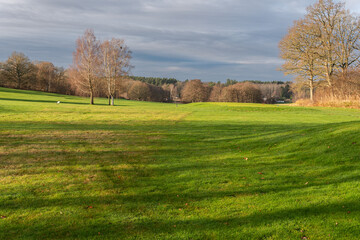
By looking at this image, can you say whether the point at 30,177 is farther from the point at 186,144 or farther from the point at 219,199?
the point at 186,144

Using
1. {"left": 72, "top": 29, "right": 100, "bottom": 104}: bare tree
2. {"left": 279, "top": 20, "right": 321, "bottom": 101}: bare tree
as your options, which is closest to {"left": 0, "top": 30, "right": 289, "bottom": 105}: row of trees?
{"left": 72, "top": 29, "right": 100, "bottom": 104}: bare tree

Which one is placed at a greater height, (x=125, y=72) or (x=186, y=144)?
(x=125, y=72)

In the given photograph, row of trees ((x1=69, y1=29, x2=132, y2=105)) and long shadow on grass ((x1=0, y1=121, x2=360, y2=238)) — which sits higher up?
row of trees ((x1=69, y1=29, x2=132, y2=105))

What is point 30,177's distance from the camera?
659cm

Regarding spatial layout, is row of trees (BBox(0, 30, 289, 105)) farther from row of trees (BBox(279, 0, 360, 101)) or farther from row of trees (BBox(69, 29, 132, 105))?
row of trees (BBox(279, 0, 360, 101))

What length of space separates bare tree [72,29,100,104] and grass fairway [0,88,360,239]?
35242mm

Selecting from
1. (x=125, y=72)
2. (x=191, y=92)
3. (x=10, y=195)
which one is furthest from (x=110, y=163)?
(x=191, y=92)

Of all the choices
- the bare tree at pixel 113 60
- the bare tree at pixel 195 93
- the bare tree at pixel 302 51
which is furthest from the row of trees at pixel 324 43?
the bare tree at pixel 195 93

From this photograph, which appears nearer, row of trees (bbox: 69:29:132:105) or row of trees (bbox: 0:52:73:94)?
row of trees (bbox: 69:29:132:105)

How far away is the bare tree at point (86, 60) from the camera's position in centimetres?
4259

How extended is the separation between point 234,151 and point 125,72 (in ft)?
128

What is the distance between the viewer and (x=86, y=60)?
141 feet

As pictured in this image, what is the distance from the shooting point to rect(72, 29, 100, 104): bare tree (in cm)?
4259

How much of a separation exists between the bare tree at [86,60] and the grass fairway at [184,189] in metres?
35.2
